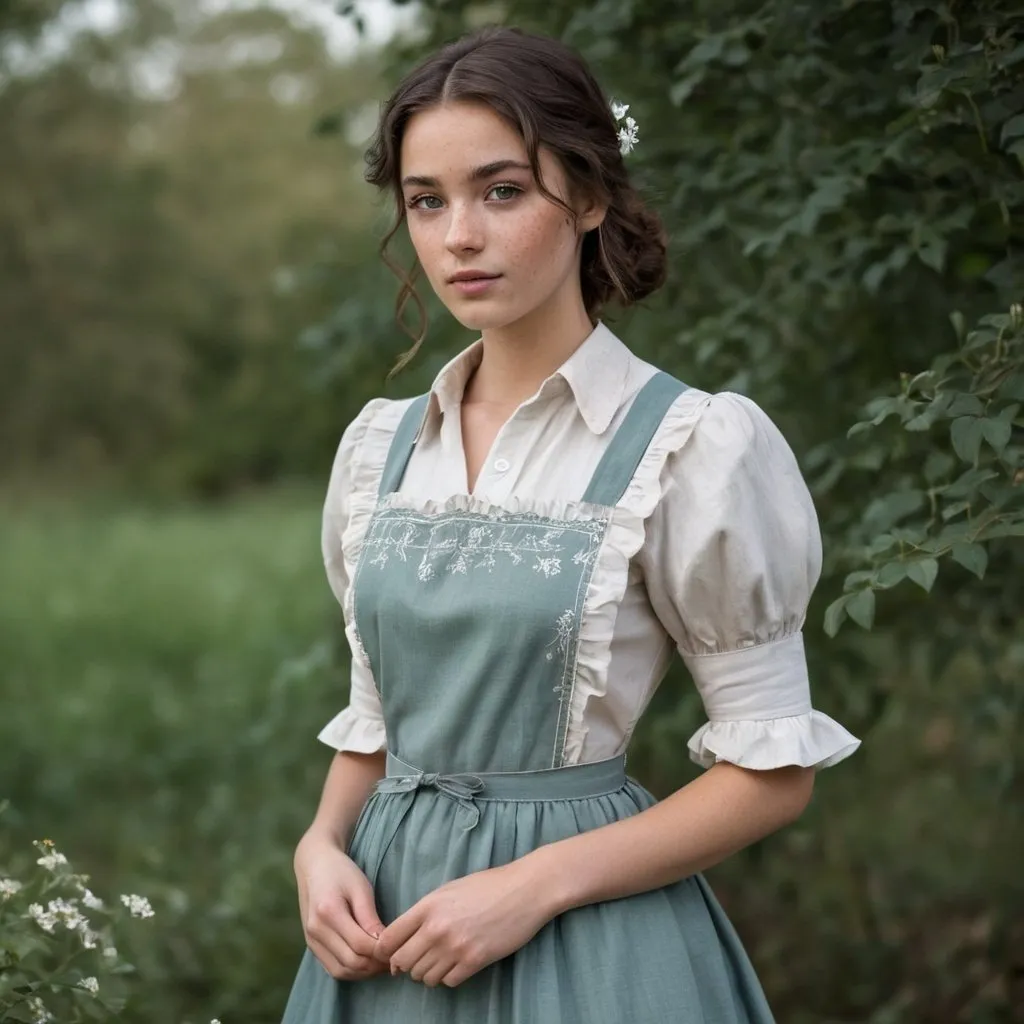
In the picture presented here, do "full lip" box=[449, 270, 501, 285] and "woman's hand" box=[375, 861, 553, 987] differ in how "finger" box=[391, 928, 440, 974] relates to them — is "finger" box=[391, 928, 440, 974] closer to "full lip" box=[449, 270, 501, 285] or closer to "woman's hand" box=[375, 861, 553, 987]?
"woman's hand" box=[375, 861, 553, 987]

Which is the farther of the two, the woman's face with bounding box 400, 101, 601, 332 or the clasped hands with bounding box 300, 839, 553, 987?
the woman's face with bounding box 400, 101, 601, 332

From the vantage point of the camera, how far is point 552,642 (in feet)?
5.04

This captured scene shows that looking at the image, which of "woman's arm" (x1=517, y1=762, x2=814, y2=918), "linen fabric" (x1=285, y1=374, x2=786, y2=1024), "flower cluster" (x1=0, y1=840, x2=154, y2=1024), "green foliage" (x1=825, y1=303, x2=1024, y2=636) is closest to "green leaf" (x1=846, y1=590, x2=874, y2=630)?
"green foliage" (x1=825, y1=303, x2=1024, y2=636)

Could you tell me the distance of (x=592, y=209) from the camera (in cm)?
172

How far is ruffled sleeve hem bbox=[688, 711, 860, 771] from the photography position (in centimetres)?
153

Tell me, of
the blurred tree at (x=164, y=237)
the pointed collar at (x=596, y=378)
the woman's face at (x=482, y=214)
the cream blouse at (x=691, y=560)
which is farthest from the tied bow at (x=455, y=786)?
the blurred tree at (x=164, y=237)

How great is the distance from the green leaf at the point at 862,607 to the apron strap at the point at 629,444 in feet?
1.15

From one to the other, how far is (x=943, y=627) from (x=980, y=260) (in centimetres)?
86

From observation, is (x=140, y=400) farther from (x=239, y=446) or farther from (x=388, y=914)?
(x=388, y=914)

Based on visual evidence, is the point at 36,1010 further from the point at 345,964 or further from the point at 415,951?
the point at 415,951

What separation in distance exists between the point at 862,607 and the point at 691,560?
0.32 meters

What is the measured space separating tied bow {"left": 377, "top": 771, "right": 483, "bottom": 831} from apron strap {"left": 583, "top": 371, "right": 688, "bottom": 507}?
349mm

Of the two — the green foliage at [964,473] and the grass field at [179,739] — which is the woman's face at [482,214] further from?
the grass field at [179,739]


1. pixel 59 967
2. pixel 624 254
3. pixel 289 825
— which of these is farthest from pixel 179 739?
pixel 624 254
